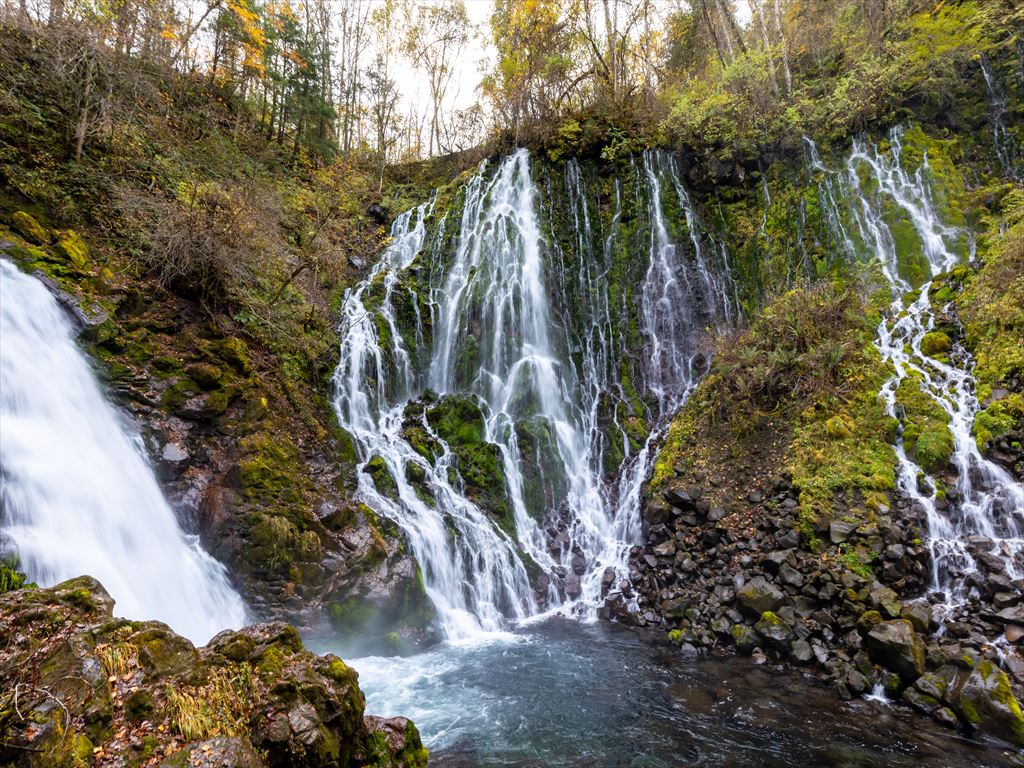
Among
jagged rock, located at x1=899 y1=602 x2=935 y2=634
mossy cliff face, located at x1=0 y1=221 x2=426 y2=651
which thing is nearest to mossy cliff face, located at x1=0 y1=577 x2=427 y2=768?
mossy cliff face, located at x1=0 y1=221 x2=426 y2=651

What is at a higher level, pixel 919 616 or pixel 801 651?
pixel 919 616

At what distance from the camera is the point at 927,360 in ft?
31.8

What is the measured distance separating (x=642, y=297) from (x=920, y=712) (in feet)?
37.8

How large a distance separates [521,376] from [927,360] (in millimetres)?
9009

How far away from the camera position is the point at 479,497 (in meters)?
11.7

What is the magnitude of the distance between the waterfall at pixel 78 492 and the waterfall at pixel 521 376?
370 cm

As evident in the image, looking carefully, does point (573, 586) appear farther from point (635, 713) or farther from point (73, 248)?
point (73, 248)

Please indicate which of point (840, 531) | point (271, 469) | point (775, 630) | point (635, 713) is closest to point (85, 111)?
point (271, 469)

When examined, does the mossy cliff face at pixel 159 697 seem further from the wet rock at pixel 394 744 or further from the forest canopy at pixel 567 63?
the forest canopy at pixel 567 63

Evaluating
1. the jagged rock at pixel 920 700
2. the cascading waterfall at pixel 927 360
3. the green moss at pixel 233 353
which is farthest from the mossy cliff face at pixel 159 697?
the cascading waterfall at pixel 927 360

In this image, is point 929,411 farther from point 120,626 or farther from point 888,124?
point 120,626

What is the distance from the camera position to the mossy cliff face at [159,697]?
283cm

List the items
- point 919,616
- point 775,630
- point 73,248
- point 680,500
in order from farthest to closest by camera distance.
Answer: point 680,500 → point 73,248 → point 775,630 → point 919,616

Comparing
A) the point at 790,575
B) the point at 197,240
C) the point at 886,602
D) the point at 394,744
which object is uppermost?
the point at 197,240
